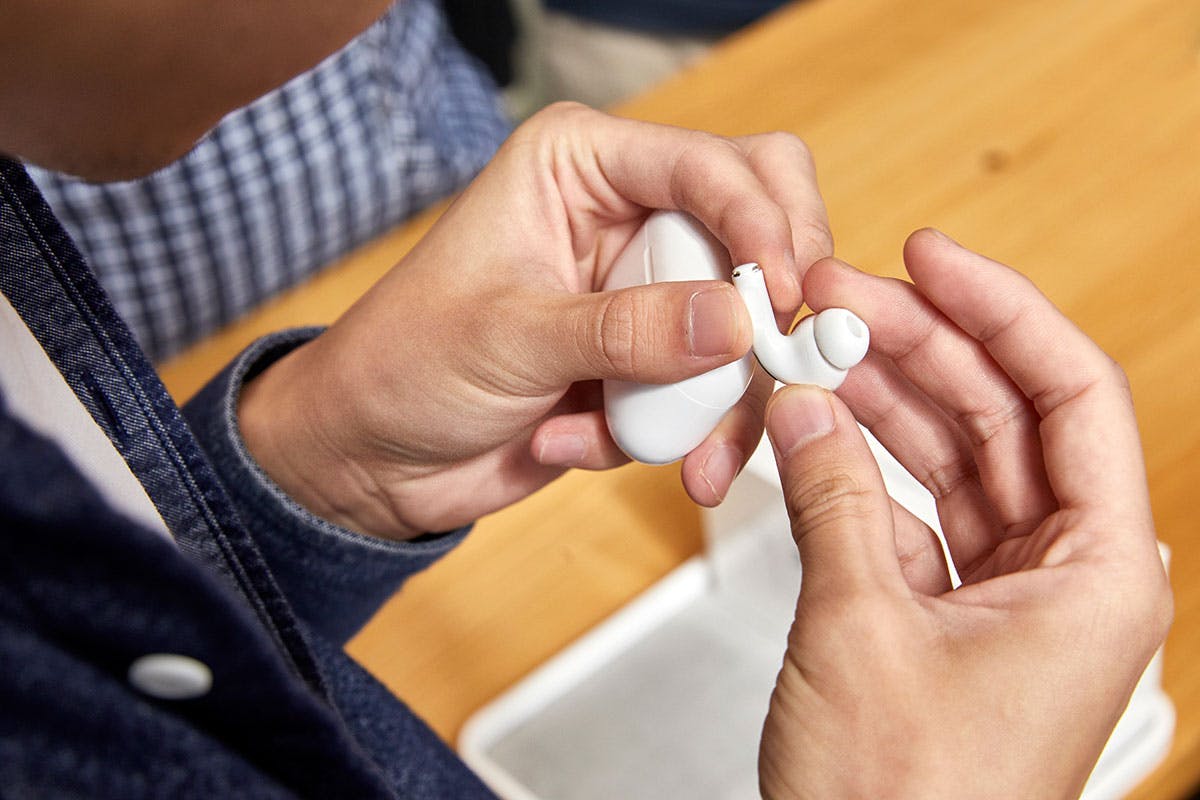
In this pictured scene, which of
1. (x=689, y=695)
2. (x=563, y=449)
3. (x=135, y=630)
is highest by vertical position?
(x=135, y=630)

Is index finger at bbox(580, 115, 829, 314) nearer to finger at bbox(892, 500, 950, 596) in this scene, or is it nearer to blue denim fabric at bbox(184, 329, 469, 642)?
finger at bbox(892, 500, 950, 596)

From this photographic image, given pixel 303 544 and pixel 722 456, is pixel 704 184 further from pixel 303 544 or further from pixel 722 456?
pixel 303 544

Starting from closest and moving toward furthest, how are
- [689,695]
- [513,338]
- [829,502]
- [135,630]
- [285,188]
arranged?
1. [135,630]
2. [829,502]
3. [513,338]
4. [689,695]
5. [285,188]

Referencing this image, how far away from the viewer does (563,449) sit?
639 millimetres

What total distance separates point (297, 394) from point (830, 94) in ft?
1.86

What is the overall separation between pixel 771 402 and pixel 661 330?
6 centimetres

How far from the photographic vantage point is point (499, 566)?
0.76 metres

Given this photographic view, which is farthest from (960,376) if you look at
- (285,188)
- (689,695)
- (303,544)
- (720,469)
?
(285,188)

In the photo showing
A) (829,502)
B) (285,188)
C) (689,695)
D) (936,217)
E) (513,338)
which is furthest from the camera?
(285,188)

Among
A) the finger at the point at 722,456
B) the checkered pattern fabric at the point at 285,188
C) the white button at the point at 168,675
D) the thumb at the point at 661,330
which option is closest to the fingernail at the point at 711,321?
the thumb at the point at 661,330

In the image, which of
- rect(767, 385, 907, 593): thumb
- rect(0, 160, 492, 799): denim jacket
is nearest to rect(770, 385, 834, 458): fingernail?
rect(767, 385, 907, 593): thumb

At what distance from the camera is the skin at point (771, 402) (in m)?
0.42

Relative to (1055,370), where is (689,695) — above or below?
below

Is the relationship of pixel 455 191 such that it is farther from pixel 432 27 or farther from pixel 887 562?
pixel 887 562
